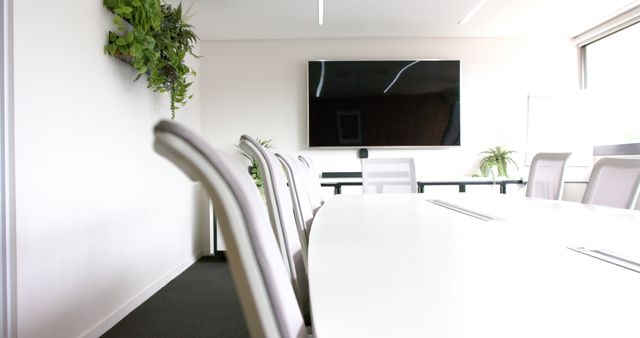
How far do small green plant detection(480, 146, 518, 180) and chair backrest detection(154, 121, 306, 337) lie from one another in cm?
467

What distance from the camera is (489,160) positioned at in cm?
480

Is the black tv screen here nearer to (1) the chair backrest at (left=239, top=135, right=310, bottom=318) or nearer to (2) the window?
(2) the window

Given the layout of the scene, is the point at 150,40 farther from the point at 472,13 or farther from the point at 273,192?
the point at 472,13

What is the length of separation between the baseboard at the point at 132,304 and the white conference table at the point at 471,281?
1.84 meters

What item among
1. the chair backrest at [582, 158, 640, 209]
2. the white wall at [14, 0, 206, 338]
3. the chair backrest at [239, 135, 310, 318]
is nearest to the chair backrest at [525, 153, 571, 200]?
the chair backrest at [582, 158, 640, 209]

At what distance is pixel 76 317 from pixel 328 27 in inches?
143

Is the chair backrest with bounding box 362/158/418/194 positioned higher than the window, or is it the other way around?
the window

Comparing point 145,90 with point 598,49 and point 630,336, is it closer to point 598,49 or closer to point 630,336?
point 630,336

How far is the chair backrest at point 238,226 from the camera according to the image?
0.36 meters

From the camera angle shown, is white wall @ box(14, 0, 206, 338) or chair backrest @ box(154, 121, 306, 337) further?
white wall @ box(14, 0, 206, 338)

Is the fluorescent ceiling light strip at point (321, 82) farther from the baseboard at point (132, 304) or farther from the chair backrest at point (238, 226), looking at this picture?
the chair backrest at point (238, 226)

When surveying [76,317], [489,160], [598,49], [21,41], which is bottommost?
[76,317]

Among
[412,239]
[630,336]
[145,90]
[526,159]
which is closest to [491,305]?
[630,336]

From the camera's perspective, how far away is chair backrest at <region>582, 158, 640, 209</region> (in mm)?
2168
